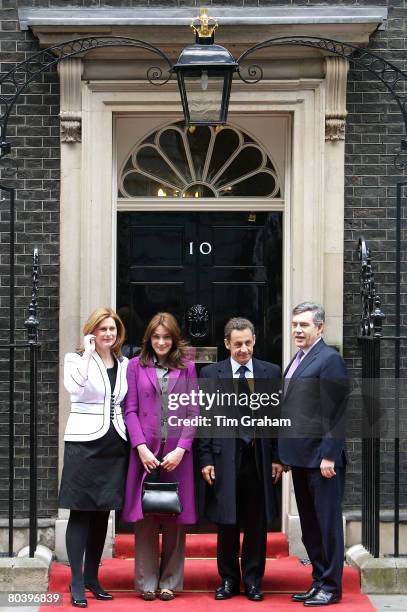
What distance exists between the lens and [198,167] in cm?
974

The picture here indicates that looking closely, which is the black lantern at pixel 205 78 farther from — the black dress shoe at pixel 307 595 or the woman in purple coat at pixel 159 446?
the black dress shoe at pixel 307 595

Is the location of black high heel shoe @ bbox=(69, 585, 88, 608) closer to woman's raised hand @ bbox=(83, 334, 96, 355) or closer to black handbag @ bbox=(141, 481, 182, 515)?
black handbag @ bbox=(141, 481, 182, 515)

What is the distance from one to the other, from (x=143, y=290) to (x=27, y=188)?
1.22m

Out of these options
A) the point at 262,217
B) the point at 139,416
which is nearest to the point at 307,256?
the point at 262,217

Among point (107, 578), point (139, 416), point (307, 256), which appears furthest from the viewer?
point (307, 256)

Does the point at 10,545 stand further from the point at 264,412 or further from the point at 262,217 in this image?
the point at 262,217

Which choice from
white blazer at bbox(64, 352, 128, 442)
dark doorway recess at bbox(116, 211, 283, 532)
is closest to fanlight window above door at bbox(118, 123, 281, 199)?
dark doorway recess at bbox(116, 211, 283, 532)

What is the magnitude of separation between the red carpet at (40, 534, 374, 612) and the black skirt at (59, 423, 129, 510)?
0.65 metres

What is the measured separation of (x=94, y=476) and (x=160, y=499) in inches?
17.5

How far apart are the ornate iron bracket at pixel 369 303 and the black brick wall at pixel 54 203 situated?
1.54ft

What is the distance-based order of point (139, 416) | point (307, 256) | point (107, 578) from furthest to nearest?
point (307, 256), point (107, 578), point (139, 416)

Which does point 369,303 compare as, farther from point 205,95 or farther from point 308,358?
point 205,95

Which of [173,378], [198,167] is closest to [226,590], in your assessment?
[173,378]

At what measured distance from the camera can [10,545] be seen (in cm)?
826
